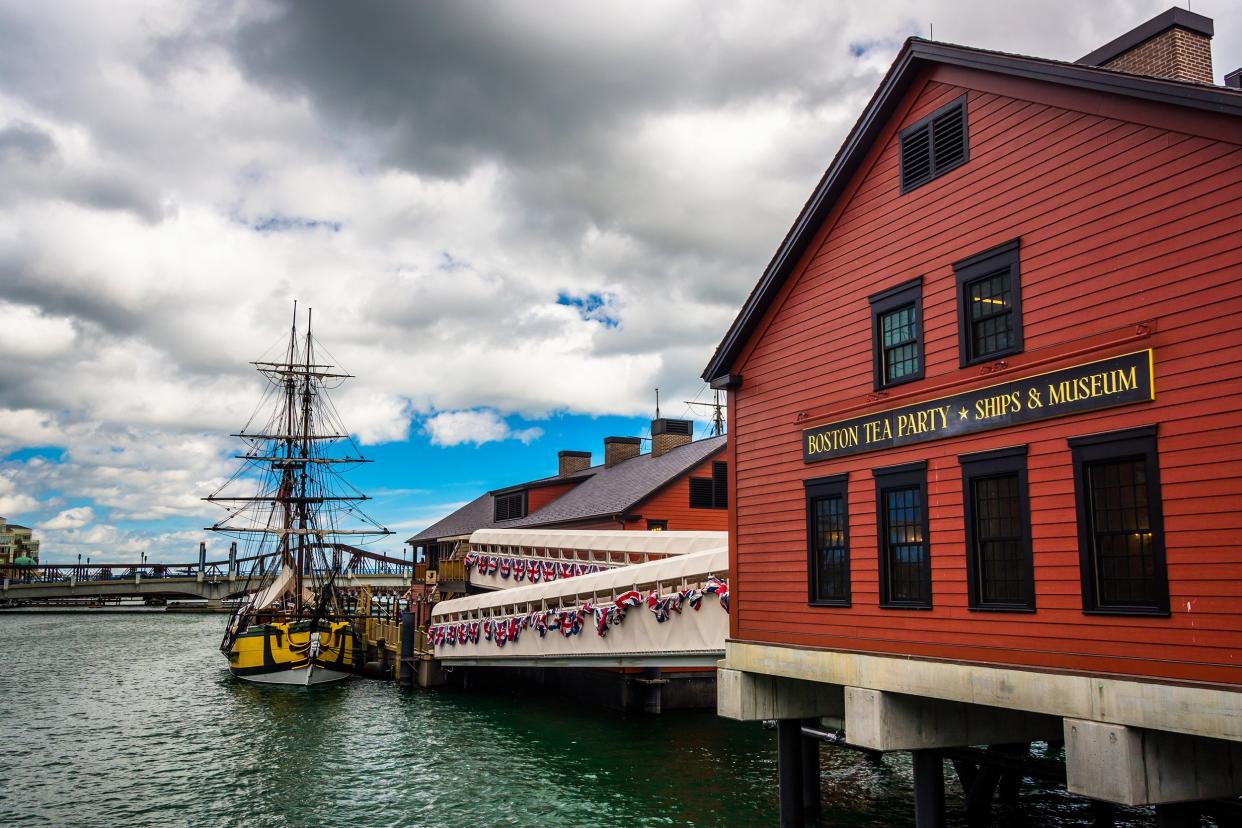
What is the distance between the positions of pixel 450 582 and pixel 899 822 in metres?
29.3

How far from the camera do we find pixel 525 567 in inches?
1474

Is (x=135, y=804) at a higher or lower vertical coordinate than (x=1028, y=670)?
lower

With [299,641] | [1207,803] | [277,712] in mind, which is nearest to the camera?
[1207,803]

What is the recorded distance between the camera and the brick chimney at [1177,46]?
12883mm

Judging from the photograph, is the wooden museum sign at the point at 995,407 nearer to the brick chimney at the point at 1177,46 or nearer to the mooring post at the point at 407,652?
the brick chimney at the point at 1177,46

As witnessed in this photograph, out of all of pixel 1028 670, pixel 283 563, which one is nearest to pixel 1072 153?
pixel 1028 670

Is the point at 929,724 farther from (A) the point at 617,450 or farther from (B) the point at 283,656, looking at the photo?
(A) the point at 617,450

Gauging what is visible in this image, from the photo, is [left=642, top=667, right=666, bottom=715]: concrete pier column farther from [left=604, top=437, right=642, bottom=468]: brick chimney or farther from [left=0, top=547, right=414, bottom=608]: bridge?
[left=0, top=547, right=414, bottom=608]: bridge

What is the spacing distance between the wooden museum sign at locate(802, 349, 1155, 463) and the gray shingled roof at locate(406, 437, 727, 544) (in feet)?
77.3

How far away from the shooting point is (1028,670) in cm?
Result: 1177

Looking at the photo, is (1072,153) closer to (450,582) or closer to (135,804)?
(135,804)

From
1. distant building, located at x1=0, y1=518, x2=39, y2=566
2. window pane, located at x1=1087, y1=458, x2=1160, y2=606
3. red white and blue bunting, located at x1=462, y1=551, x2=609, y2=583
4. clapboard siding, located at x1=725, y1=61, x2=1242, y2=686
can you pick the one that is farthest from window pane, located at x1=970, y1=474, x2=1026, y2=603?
distant building, located at x1=0, y1=518, x2=39, y2=566

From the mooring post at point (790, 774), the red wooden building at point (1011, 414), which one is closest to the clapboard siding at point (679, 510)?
the red wooden building at point (1011, 414)

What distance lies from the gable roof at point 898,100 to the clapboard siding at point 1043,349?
9.4 inches
